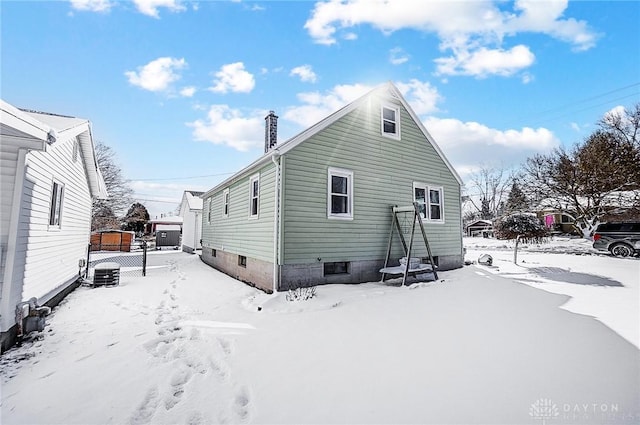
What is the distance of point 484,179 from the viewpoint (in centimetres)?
4731

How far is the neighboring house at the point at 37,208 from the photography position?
4422 millimetres

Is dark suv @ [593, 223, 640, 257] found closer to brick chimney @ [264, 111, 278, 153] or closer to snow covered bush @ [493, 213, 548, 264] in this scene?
snow covered bush @ [493, 213, 548, 264]

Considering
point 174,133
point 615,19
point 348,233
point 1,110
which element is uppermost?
point 615,19

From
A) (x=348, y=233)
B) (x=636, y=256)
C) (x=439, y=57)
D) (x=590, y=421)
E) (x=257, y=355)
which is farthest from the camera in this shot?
(x=636, y=256)

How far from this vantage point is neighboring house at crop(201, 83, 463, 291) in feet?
26.9

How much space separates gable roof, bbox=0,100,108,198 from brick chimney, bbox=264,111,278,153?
6.26 metres

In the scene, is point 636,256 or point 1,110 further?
point 636,256

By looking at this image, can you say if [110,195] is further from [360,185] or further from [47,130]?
[47,130]

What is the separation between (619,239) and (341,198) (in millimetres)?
17615

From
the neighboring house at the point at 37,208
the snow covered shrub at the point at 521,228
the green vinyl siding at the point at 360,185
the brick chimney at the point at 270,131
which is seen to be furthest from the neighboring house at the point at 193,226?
the snow covered shrub at the point at 521,228

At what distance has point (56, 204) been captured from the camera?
22.8 ft

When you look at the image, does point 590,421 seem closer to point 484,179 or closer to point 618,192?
point 618,192

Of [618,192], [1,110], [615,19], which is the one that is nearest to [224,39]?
[1,110]

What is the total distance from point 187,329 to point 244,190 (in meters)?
6.47
